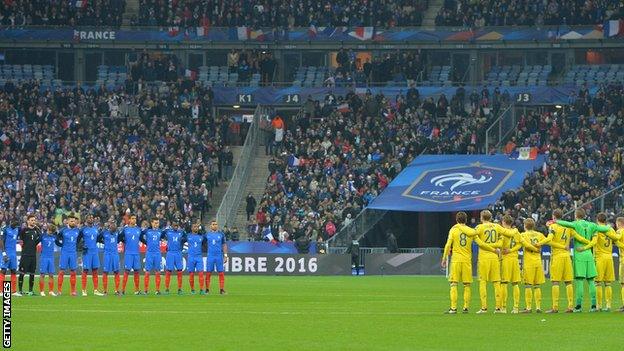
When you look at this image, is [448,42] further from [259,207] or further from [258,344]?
[258,344]

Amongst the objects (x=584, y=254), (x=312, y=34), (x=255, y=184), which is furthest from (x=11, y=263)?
(x=312, y=34)

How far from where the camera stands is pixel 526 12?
7300 cm

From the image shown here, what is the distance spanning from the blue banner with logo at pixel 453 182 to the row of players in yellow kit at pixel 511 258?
90.4ft

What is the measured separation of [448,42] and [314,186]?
561 inches

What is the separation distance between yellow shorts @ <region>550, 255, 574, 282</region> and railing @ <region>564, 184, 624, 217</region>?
25.0 meters

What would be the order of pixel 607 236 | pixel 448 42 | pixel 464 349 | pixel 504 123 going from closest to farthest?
1. pixel 464 349
2. pixel 607 236
3. pixel 504 123
4. pixel 448 42

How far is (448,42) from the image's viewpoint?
2923 inches

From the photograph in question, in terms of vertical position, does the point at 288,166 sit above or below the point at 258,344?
below

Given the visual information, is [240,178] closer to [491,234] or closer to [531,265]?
[531,265]

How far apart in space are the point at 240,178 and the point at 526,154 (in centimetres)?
1330

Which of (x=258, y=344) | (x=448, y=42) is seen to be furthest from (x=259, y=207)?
(x=258, y=344)

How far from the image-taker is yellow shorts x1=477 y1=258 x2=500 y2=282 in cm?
3158

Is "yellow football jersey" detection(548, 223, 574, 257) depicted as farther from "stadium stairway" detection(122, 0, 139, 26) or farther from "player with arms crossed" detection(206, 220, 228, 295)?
"stadium stairway" detection(122, 0, 139, 26)

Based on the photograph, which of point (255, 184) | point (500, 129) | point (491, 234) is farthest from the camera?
point (500, 129)
